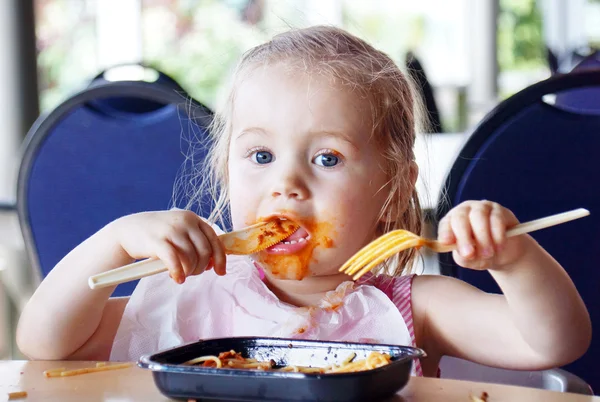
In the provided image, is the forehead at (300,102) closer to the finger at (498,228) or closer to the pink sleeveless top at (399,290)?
the pink sleeveless top at (399,290)

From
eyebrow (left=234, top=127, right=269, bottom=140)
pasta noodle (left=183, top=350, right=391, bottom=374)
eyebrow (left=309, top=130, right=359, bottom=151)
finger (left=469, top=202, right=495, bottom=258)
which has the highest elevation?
eyebrow (left=234, top=127, right=269, bottom=140)

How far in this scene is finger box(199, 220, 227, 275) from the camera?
1.25 metres

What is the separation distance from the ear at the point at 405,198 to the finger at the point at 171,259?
488 mm

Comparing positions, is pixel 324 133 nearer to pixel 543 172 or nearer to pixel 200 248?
pixel 200 248

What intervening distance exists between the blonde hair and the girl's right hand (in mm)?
402

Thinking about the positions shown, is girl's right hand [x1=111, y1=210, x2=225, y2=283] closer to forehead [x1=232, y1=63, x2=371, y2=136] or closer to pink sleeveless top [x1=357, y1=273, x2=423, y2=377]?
forehead [x1=232, y1=63, x2=371, y2=136]

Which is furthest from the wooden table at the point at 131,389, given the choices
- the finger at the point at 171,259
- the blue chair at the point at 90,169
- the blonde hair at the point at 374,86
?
the blue chair at the point at 90,169

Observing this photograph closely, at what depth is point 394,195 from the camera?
1.60 m

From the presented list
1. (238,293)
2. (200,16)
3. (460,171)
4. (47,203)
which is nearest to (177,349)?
(238,293)

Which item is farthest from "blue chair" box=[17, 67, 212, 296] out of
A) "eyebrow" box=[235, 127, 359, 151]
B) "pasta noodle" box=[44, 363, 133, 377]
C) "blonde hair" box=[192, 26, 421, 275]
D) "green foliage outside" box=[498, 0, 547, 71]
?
"green foliage outside" box=[498, 0, 547, 71]

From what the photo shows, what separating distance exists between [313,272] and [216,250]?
0.90 feet

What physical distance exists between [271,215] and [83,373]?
425 millimetres

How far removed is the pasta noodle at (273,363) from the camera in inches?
39.6

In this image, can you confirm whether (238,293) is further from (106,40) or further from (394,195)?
(106,40)
